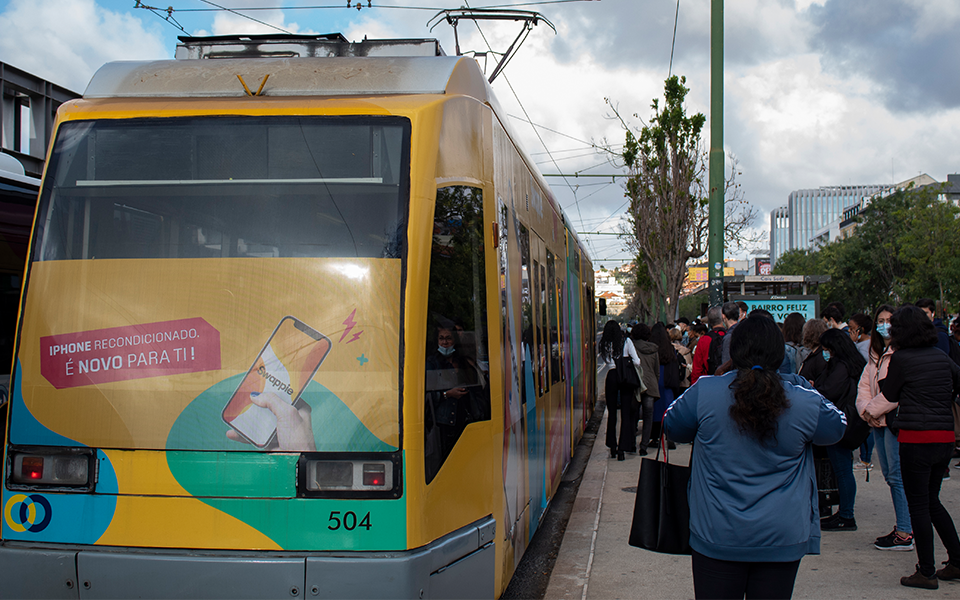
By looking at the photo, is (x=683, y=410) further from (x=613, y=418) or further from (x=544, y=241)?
(x=613, y=418)

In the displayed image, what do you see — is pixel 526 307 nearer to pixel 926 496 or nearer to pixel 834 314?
pixel 926 496

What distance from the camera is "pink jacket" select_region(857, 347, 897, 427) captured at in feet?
18.1

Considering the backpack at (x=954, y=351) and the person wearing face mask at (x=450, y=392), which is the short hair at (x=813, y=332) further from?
the person wearing face mask at (x=450, y=392)

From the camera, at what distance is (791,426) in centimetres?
296

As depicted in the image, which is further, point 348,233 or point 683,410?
point 348,233

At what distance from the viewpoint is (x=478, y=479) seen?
3.96 m

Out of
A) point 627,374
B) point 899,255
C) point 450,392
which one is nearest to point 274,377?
point 450,392

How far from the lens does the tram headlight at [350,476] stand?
11.2ft

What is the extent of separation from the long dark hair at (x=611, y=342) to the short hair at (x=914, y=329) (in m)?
5.27

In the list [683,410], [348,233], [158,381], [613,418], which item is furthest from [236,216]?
[613,418]

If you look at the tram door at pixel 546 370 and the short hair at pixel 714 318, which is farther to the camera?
the short hair at pixel 714 318

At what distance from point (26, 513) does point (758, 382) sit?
3.11 metres

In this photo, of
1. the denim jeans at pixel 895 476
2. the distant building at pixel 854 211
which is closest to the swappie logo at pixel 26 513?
the denim jeans at pixel 895 476

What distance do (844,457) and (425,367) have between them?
4341 millimetres
